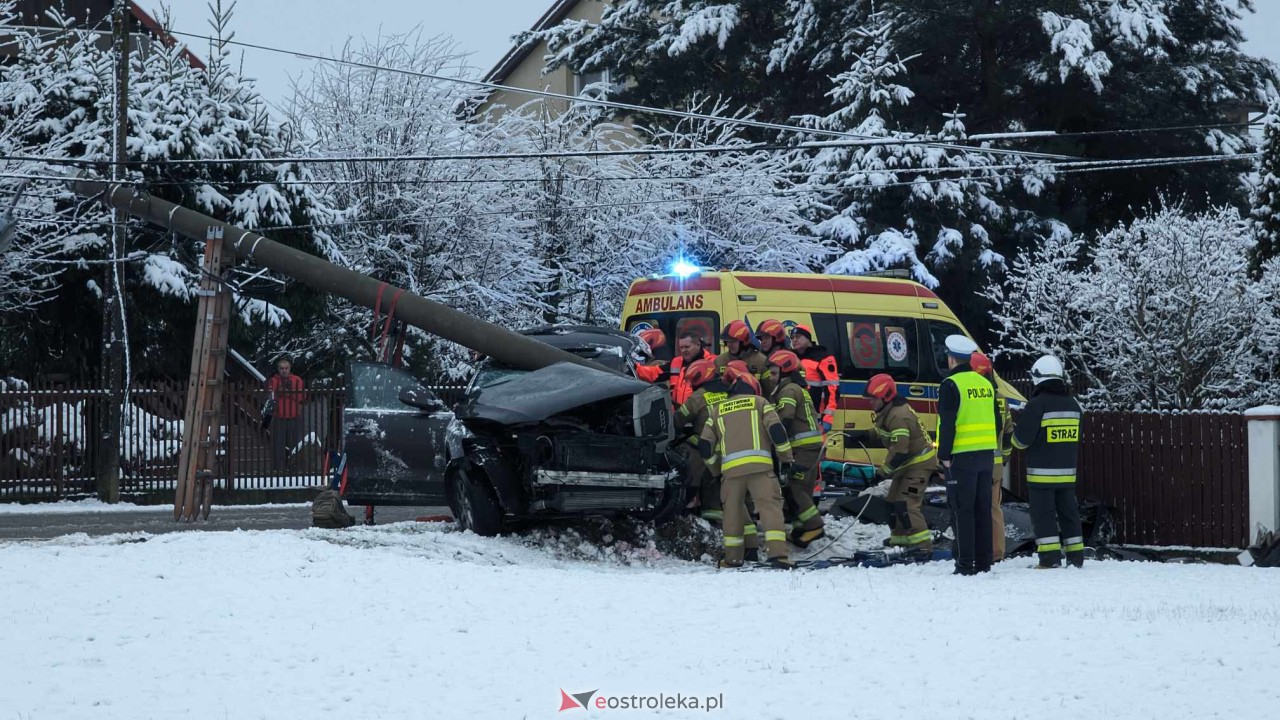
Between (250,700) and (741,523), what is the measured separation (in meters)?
5.75

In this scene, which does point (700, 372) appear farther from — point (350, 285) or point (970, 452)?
point (350, 285)

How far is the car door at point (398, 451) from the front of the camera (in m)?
13.0

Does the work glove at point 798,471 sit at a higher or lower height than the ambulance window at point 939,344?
lower

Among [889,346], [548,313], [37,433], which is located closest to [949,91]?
[548,313]

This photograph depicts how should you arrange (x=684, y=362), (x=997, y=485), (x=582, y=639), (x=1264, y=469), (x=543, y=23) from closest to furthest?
1. (x=582, y=639)
2. (x=997, y=485)
3. (x=1264, y=469)
4. (x=684, y=362)
5. (x=543, y=23)

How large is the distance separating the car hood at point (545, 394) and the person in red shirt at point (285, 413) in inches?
366

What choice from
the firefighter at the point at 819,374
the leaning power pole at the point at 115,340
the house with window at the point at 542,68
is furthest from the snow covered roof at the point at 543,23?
the firefighter at the point at 819,374

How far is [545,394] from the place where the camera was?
38.6 feet

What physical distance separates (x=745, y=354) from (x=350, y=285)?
470 cm

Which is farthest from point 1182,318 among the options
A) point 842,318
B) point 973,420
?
point 973,420

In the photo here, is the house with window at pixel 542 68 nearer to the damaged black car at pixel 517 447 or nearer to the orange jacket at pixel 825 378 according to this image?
the orange jacket at pixel 825 378

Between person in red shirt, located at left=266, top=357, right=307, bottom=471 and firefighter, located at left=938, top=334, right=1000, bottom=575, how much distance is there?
1190cm

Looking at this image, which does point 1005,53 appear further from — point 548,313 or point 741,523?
point 741,523

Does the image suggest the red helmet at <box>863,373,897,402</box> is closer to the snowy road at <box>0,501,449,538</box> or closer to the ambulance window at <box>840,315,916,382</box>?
the ambulance window at <box>840,315,916,382</box>
